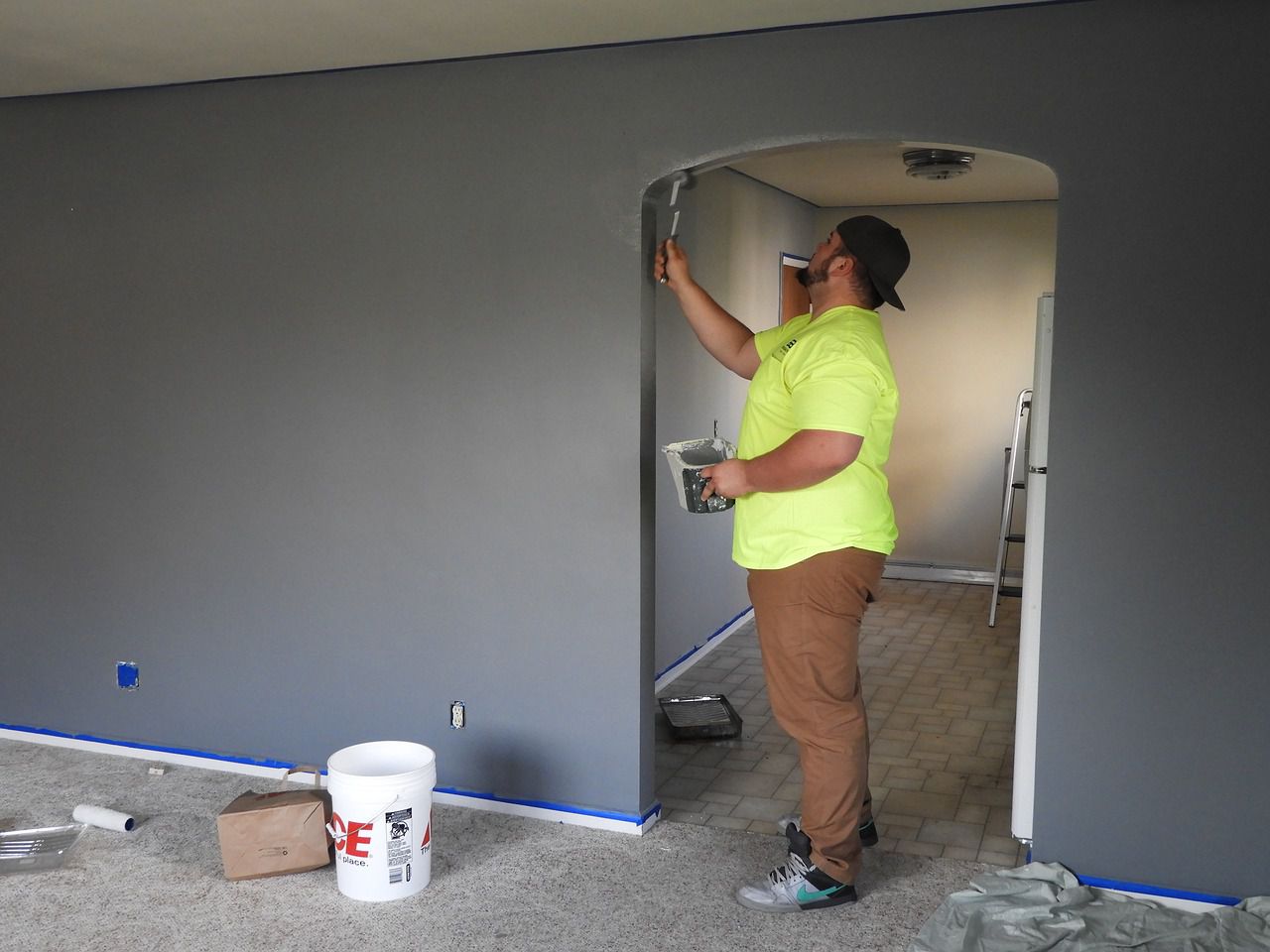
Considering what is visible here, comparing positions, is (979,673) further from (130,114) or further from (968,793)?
(130,114)

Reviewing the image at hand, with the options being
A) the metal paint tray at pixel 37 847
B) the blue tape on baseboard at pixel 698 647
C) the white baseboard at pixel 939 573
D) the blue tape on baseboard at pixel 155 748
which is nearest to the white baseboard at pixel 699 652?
the blue tape on baseboard at pixel 698 647

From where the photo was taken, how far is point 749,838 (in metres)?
3.58

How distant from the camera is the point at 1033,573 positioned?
3301 millimetres

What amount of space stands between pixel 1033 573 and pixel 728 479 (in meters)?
0.93

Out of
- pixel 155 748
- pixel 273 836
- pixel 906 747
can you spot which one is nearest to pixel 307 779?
pixel 155 748

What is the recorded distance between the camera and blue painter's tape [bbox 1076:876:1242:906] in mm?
3080

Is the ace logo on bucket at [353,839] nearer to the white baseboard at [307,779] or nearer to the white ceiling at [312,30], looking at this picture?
the white baseboard at [307,779]

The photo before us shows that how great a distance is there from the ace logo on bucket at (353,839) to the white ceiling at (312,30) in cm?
212

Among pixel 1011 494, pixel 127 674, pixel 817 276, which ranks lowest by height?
pixel 127 674

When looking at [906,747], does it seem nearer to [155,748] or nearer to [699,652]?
[699,652]

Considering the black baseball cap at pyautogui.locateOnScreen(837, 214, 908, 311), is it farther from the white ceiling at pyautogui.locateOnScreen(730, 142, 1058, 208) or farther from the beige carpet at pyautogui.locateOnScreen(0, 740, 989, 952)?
the white ceiling at pyautogui.locateOnScreen(730, 142, 1058, 208)

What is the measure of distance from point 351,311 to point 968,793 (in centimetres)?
261

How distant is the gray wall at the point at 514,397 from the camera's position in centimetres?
300

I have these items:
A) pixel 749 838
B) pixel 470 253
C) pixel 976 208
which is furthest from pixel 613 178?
pixel 976 208
